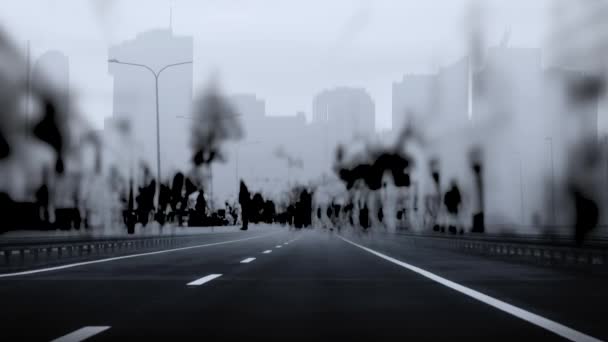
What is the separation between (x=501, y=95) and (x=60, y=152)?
50.2m

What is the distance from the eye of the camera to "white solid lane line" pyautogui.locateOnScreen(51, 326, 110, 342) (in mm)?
6582

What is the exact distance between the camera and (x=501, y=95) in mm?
84500

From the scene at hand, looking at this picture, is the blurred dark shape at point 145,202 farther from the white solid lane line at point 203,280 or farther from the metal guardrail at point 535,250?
the white solid lane line at point 203,280

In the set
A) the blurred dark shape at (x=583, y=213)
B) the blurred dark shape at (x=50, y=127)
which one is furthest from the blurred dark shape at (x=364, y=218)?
the blurred dark shape at (x=583, y=213)

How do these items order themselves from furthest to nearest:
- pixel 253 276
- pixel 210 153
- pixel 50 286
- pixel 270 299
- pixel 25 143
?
pixel 210 153 → pixel 25 143 → pixel 253 276 → pixel 50 286 → pixel 270 299

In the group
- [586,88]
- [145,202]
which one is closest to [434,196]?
[145,202]

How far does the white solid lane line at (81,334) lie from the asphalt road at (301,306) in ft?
0.06

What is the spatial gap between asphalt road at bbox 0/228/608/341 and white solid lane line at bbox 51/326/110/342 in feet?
0.06

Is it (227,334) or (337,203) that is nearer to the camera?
(227,334)

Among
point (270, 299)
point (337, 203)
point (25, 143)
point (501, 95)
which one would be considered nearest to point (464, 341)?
point (270, 299)

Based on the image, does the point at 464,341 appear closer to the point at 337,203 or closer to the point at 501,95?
the point at 501,95

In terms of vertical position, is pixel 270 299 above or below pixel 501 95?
below

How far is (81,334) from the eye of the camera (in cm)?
689

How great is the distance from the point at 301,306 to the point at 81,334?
10.7 feet
